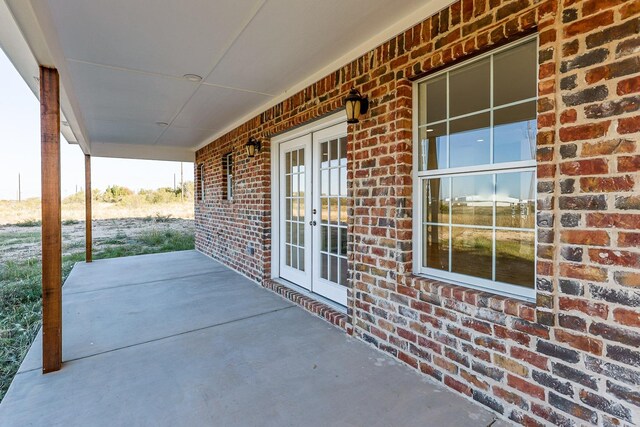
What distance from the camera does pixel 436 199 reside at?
2586mm

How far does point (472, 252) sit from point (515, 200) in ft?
1.58

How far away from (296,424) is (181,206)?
17.4 m

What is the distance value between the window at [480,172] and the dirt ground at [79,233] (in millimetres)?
9338

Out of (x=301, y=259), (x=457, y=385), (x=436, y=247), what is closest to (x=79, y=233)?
(x=301, y=259)

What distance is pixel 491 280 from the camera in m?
2.21

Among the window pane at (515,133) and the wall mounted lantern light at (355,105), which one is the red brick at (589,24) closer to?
the window pane at (515,133)

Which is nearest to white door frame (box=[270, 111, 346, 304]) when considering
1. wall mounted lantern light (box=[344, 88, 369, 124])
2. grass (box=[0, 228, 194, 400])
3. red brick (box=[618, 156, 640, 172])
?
wall mounted lantern light (box=[344, 88, 369, 124])

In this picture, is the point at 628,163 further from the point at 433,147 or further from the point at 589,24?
the point at 433,147

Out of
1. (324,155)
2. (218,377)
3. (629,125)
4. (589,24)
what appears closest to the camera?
(629,125)

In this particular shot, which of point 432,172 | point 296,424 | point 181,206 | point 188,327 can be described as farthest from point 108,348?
point 181,206

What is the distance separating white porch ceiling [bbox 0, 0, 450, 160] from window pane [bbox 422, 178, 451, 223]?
4.10ft

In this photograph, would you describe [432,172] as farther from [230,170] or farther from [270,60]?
[230,170]

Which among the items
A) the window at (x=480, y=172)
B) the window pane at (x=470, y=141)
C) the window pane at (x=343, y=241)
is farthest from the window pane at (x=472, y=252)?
the window pane at (x=343, y=241)

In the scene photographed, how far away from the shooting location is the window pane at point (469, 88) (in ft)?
7.31
